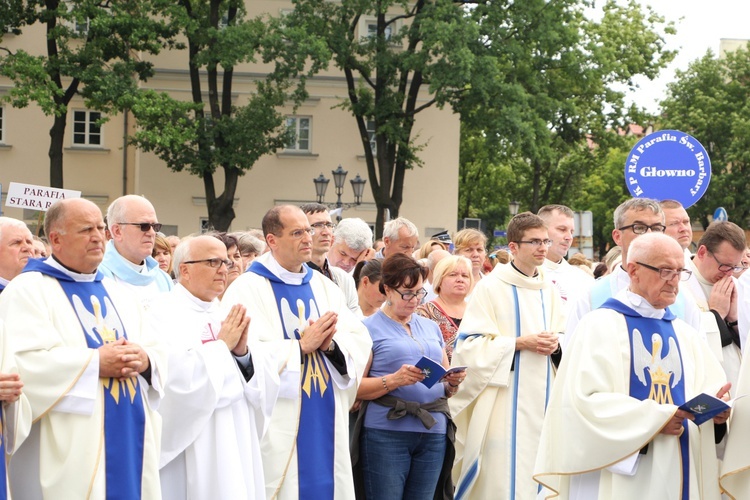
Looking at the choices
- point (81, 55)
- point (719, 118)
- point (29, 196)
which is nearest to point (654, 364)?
point (29, 196)

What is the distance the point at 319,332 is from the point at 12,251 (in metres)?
1.94

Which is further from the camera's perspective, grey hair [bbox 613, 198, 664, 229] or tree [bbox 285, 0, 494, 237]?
tree [bbox 285, 0, 494, 237]

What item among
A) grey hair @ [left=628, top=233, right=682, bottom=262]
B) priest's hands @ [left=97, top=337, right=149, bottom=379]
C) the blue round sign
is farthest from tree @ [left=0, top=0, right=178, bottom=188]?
grey hair @ [left=628, top=233, right=682, bottom=262]

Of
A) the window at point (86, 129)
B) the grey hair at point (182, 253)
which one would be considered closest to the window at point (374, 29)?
the window at point (86, 129)

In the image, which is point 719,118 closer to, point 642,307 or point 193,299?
point 642,307

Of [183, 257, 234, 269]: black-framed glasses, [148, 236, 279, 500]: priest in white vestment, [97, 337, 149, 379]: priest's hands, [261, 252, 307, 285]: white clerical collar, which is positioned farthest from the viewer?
[261, 252, 307, 285]: white clerical collar

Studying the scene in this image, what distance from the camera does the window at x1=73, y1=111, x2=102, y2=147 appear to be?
3169 cm

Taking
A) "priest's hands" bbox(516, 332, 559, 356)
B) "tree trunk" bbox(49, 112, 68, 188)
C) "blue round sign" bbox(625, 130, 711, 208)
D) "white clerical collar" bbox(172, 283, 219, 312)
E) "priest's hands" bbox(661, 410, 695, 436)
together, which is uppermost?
"tree trunk" bbox(49, 112, 68, 188)

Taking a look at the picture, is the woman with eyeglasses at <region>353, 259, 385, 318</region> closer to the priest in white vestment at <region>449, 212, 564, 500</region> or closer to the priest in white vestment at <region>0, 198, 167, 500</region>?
the priest in white vestment at <region>449, 212, 564, 500</region>

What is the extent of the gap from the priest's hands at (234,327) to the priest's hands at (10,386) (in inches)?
53.0

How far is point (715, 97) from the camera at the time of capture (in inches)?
1805

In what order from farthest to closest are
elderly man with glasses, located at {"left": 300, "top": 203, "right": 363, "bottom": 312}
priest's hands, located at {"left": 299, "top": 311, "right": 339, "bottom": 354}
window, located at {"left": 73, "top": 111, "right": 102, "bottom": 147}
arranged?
window, located at {"left": 73, "top": 111, "right": 102, "bottom": 147}
elderly man with glasses, located at {"left": 300, "top": 203, "right": 363, "bottom": 312}
priest's hands, located at {"left": 299, "top": 311, "right": 339, "bottom": 354}

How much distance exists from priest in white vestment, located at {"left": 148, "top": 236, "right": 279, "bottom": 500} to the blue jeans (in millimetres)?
1062

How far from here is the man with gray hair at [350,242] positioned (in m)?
8.77
